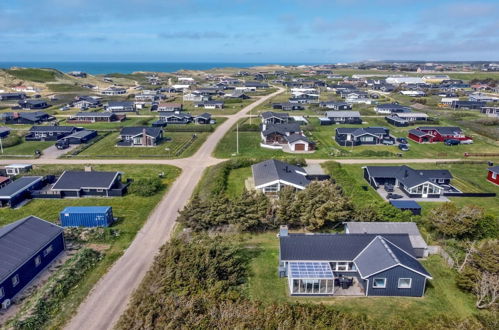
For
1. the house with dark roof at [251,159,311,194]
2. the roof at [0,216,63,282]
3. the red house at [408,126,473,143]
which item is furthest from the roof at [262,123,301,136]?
the roof at [0,216,63,282]

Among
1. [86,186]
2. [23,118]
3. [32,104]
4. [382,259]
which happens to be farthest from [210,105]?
[382,259]

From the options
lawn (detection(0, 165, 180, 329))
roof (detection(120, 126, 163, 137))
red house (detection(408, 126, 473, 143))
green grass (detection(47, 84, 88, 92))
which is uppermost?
green grass (detection(47, 84, 88, 92))

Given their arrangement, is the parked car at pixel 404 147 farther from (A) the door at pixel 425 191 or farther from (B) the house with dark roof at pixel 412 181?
(A) the door at pixel 425 191

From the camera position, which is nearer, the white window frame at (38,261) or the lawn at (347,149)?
the white window frame at (38,261)

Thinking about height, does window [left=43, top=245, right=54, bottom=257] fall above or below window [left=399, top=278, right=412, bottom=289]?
above

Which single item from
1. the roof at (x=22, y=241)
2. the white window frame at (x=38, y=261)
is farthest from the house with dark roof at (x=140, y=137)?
the white window frame at (x=38, y=261)

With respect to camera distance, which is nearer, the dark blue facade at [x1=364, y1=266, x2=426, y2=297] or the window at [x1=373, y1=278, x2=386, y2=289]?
the dark blue facade at [x1=364, y1=266, x2=426, y2=297]

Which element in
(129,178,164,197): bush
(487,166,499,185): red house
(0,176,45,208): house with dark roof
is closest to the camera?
(0,176,45,208): house with dark roof

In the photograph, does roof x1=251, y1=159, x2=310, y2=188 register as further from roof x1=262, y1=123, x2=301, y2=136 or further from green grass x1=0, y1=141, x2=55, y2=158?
green grass x1=0, y1=141, x2=55, y2=158

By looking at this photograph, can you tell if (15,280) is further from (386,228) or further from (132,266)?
(386,228)
